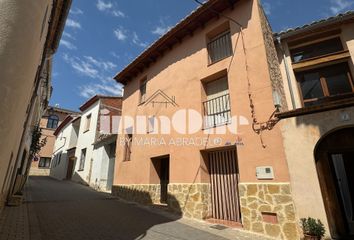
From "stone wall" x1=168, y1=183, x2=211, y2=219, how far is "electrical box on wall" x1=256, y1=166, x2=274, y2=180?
7.13 feet

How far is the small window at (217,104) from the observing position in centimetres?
797

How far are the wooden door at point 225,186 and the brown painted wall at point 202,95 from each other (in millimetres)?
434

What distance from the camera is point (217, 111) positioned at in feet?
27.1

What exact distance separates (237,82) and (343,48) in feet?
16.8

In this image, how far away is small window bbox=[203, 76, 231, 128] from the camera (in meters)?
7.97

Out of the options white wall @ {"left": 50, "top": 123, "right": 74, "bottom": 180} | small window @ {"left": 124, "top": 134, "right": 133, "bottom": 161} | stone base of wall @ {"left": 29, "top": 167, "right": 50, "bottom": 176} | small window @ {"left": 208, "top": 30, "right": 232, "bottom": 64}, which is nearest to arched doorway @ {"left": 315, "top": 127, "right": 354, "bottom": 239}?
small window @ {"left": 208, "top": 30, "right": 232, "bottom": 64}

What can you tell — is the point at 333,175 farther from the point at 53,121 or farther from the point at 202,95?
the point at 53,121

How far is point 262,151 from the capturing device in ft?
20.6

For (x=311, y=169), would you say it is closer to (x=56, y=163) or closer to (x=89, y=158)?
(x=89, y=158)

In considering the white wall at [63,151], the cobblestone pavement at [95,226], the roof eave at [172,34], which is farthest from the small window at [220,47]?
the white wall at [63,151]

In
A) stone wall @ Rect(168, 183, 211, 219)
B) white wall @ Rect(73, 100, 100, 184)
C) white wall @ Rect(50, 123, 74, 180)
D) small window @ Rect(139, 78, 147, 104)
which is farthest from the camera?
white wall @ Rect(50, 123, 74, 180)

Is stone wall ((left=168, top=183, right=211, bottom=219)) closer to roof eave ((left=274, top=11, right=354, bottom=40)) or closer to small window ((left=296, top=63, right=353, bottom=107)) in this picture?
small window ((left=296, top=63, right=353, bottom=107))

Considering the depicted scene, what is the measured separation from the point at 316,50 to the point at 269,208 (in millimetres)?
7545

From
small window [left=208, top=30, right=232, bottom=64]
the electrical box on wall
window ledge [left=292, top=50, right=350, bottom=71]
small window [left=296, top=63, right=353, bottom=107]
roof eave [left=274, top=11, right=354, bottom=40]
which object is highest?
roof eave [left=274, top=11, right=354, bottom=40]
